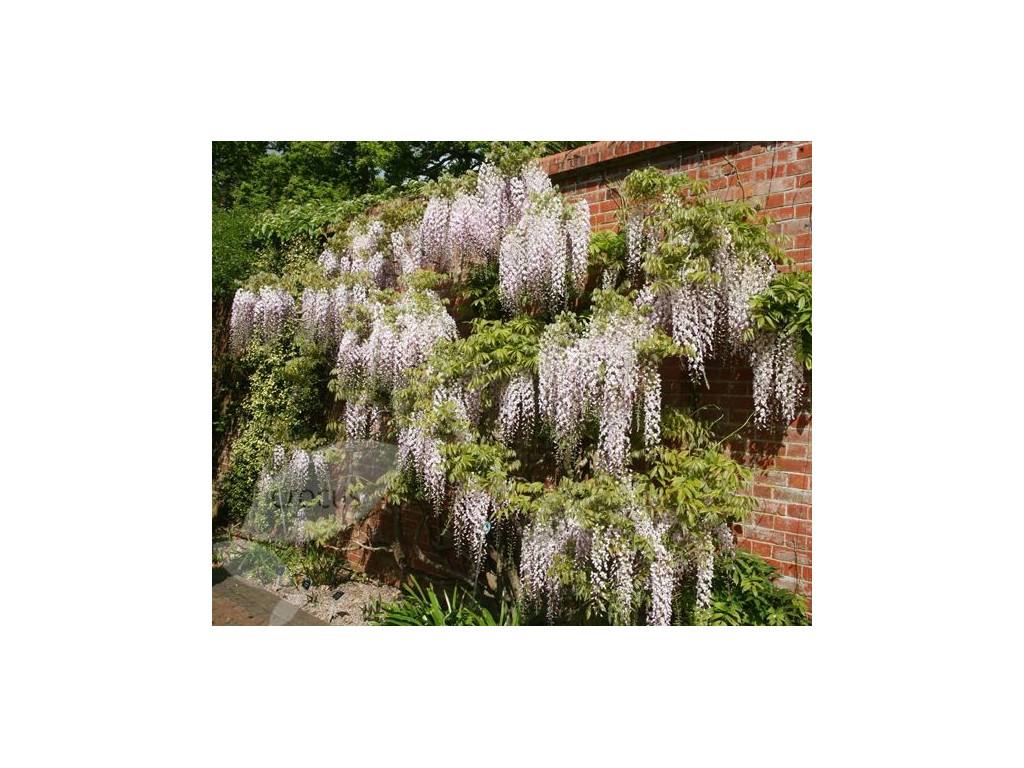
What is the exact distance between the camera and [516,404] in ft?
9.78

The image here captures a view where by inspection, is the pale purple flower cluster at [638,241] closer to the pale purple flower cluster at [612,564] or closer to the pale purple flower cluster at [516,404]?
the pale purple flower cluster at [516,404]

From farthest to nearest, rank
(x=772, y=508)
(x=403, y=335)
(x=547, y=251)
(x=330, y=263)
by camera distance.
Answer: (x=330, y=263) → (x=403, y=335) → (x=547, y=251) → (x=772, y=508)

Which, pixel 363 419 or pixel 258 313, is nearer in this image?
pixel 363 419

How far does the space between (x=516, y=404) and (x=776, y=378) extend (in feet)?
3.70

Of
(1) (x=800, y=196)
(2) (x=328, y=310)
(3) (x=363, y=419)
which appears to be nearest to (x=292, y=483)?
(3) (x=363, y=419)

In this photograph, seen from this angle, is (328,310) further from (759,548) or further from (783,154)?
(759,548)

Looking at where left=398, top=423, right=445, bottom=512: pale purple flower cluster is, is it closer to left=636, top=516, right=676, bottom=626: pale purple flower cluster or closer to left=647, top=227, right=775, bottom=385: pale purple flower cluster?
left=636, top=516, right=676, bottom=626: pale purple flower cluster

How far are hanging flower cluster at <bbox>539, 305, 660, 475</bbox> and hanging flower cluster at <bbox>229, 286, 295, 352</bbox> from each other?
2.17 metres

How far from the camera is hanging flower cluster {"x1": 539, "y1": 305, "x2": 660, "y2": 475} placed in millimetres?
2701

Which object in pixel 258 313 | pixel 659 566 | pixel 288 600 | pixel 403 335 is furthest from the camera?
pixel 258 313

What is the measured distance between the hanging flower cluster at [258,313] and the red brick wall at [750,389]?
7.92 feet

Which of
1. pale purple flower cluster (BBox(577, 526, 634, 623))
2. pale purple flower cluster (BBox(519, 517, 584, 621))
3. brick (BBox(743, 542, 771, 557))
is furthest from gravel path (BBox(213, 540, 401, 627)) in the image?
brick (BBox(743, 542, 771, 557))

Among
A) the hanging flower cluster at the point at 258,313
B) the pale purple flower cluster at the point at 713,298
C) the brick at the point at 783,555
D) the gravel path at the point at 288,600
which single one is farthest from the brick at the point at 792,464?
the hanging flower cluster at the point at 258,313

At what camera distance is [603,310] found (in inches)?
108
